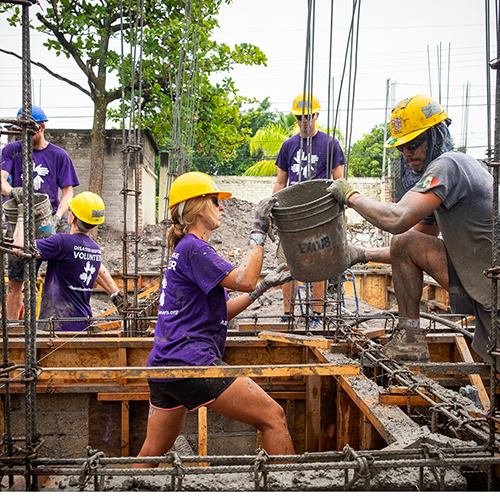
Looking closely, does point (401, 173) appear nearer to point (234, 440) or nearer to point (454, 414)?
point (454, 414)

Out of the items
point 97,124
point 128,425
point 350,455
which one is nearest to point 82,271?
point 128,425

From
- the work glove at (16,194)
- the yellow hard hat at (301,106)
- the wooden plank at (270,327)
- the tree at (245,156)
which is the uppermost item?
the tree at (245,156)

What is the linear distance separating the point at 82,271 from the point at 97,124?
10.5 meters

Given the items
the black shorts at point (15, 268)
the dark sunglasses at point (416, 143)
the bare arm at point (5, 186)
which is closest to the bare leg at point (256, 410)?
the dark sunglasses at point (416, 143)

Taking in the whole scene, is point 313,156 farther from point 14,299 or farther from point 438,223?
point 14,299

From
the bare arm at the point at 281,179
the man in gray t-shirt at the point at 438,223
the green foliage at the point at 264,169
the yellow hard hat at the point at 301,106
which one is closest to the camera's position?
the man in gray t-shirt at the point at 438,223

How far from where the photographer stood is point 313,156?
16.3 ft

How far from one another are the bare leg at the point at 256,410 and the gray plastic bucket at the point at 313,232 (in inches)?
31.4

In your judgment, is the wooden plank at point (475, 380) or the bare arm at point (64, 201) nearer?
the wooden plank at point (475, 380)

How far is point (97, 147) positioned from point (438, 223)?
12.3 m

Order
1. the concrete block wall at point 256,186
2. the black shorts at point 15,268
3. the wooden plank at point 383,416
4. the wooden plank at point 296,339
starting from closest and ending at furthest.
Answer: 1. the wooden plank at point 383,416
2. the wooden plank at point 296,339
3. the black shorts at point 15,268
4. the concrete block wall at point 256,186

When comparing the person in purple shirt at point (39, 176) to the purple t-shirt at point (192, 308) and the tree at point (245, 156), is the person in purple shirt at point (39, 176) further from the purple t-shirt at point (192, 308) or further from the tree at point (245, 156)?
the tree at point (245, 156)

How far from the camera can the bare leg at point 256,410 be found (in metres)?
2.30

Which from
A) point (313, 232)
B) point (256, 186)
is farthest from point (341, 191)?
point (256, 186)
